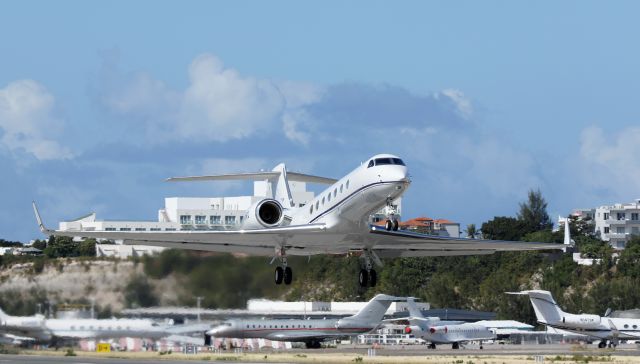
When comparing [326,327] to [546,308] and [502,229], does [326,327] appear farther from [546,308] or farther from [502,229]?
[502,229]

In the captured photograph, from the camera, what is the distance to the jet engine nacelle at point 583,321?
7044cm

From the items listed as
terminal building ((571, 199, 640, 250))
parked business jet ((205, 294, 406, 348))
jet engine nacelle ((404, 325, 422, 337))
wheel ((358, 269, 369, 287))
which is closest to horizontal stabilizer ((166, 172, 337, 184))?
wheel ((358, 269, 369, 287))

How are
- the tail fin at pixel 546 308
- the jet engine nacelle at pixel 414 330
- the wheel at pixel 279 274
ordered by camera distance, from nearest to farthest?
the wheel at pixel 279 274, the tail fin at pixel 546 308, the jet engine nacelle at pixel 414 330

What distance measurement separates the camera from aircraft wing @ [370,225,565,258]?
124ft

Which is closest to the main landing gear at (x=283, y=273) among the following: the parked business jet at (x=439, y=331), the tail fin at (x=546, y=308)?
the parked business jet at (x=439, y=331)

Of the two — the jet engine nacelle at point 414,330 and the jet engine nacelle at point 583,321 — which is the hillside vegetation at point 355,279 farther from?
the jet engine nacelle at point 583,321

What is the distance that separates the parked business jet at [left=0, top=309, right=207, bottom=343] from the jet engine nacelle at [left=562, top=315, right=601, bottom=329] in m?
35.5

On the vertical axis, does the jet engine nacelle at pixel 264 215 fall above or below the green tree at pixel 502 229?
below

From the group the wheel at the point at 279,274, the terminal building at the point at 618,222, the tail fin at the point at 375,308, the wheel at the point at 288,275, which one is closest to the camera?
the wheel at the point at 288,275

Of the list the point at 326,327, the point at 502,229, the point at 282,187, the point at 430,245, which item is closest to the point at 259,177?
the point at 282,187

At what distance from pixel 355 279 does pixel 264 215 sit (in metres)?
22.4

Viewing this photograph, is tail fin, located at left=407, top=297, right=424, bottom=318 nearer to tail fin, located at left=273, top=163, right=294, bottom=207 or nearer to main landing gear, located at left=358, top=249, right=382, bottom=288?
tail fin, located at left=273, top=163, right=294, bottom=207

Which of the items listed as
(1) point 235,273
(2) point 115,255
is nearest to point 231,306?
(1) point 235,273

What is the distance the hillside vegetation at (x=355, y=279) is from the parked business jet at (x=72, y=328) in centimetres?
78
